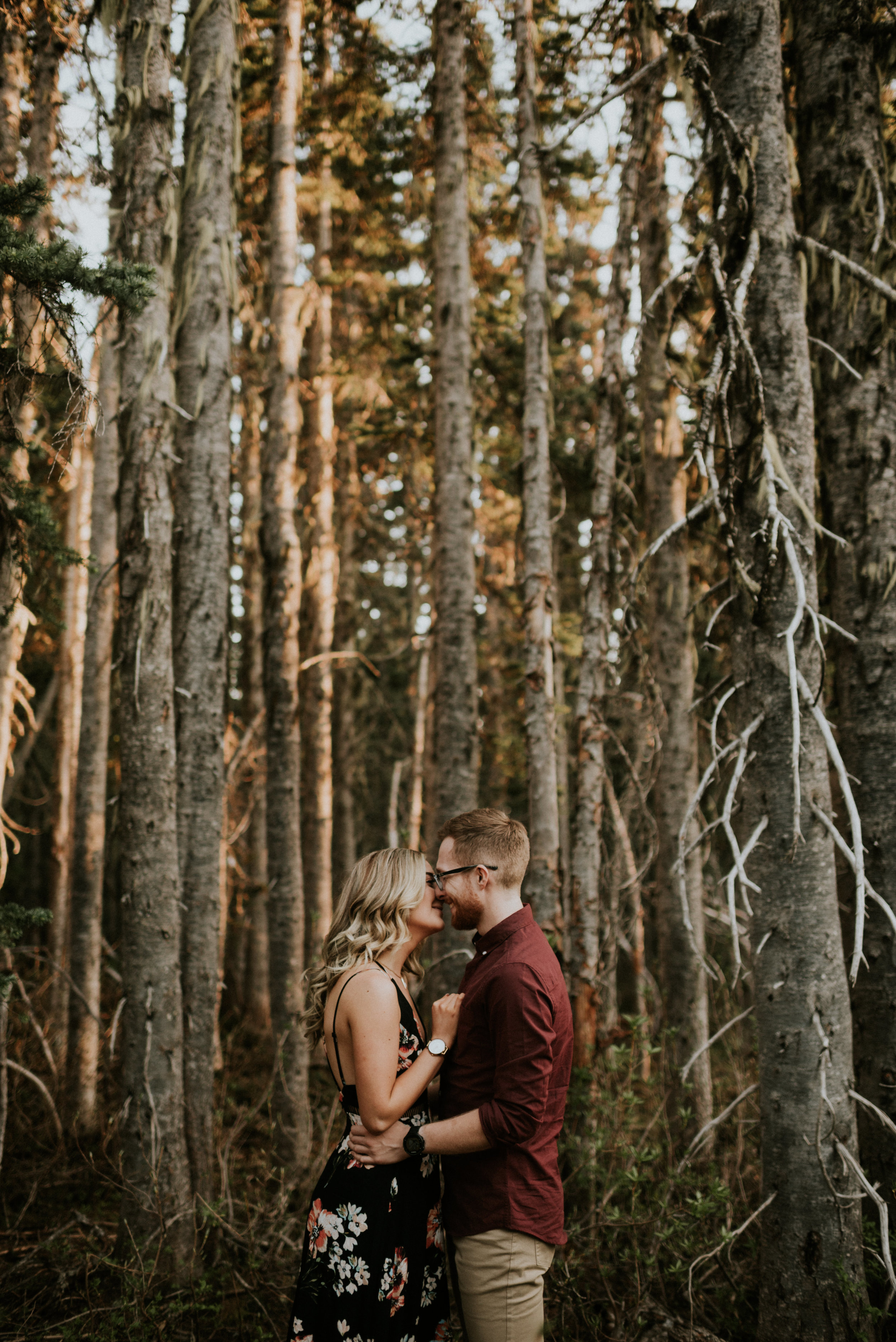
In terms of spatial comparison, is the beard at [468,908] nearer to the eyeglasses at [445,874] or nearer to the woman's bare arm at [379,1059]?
the eyeglasses at [445,874]

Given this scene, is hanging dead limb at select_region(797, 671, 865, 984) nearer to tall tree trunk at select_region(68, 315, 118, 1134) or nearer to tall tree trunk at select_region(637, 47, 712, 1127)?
tall tree trunk at select_region(637, 47, 712, 1127)

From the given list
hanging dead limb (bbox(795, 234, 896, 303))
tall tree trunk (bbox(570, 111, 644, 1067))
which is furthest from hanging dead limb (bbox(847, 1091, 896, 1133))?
hanging dead limb (bbox(795, 234, 896, 303))

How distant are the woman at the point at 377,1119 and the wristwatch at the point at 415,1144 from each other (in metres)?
0.07

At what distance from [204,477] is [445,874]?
151 inches

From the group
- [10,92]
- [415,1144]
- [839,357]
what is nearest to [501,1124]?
[415,1144]

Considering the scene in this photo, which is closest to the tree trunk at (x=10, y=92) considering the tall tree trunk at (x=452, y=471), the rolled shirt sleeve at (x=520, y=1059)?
the tall tree trunk at (x=452, y=471)

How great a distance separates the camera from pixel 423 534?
12984mm

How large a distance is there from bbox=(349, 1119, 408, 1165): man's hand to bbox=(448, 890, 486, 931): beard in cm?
69

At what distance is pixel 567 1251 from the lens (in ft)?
14.9

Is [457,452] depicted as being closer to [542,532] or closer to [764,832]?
[542,532]

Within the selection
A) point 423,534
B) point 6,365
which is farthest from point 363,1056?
point 423,534

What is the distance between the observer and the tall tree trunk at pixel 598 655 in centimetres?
608

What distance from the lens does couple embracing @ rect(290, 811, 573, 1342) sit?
2678mm

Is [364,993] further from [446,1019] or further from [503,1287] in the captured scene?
[503,1287]
